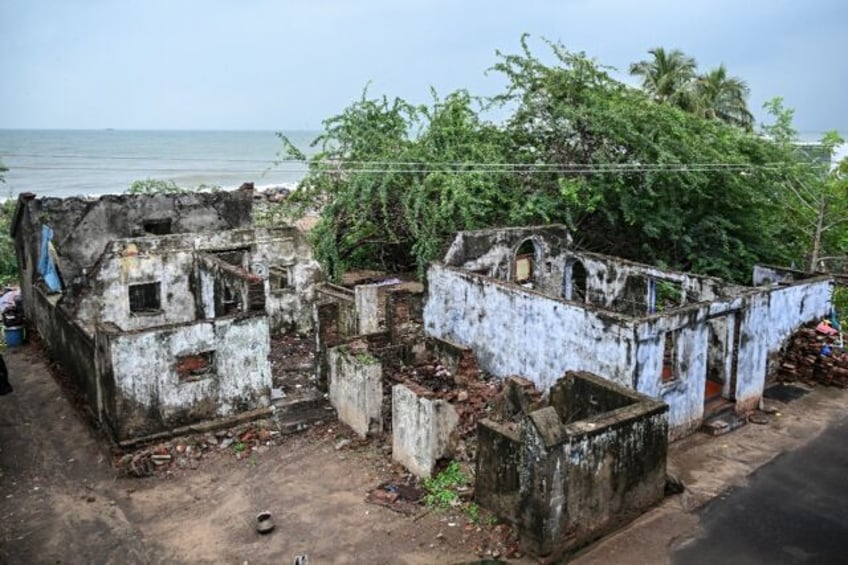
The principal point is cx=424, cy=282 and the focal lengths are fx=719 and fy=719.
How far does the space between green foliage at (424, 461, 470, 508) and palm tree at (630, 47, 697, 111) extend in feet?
78.5

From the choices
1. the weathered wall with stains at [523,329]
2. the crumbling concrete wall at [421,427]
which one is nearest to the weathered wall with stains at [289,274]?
the weathered wall with stains at [523,329]

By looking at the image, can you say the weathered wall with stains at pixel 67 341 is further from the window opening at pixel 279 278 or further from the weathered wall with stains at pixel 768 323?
the weathered wall with stains at pixel 768 323

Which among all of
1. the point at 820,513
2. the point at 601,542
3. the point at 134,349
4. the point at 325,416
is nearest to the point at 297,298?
the point at 325,416

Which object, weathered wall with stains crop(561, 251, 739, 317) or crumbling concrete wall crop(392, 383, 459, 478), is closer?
crumbling concrete wall crop(392, 383, 459, 478)

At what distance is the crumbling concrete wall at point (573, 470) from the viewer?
8.09 metres

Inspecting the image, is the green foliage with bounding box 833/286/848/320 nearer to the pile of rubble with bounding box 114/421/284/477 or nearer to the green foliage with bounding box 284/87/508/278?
the green foliage with bounding box 284/87/508/278

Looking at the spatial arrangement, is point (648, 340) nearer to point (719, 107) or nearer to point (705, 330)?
point (705, 330)

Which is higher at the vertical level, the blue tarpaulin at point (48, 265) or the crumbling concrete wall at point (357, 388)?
the blue tarpaulin at point (48, 265)

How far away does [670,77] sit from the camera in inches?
1217

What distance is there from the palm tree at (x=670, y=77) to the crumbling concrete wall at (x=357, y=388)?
22648 mm

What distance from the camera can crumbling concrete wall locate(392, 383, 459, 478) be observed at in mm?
10383

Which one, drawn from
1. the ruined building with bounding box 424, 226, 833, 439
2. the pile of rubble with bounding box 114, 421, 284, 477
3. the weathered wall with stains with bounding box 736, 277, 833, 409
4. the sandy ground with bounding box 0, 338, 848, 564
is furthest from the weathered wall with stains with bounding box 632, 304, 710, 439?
the pile of rubble with bounding box 114, 421, 284, 477

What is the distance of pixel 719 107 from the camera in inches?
1286

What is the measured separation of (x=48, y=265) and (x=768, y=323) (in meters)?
15.4
